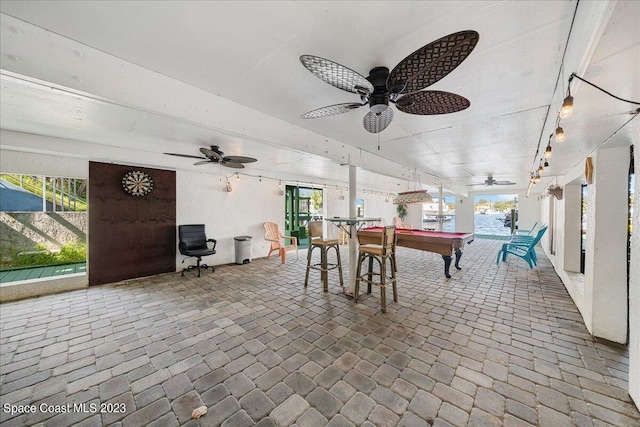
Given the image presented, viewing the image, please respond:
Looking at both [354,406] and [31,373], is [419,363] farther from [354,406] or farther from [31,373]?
[31,373]

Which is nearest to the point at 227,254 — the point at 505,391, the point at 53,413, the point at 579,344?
the point at 53,413

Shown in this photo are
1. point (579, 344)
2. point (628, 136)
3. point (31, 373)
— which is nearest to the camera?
point (31, 373)

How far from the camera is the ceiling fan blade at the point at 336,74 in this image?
1308 millimetres

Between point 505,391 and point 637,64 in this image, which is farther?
point 505,391

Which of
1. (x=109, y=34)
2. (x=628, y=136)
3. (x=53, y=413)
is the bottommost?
(x=53, y=413)

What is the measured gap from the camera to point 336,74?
1.46m

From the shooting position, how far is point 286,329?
2.75 metres

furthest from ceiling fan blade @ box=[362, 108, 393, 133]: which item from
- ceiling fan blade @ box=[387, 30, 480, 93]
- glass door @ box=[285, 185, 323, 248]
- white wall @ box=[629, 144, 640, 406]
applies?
glass door @ box=[285, 185, 323, 248]

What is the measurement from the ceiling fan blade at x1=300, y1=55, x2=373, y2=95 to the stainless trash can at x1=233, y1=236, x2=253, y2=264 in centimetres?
523

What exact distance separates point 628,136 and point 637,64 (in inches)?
64.6

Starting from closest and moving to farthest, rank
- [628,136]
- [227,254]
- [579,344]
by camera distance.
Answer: [628,136], [579,344], [227,254]

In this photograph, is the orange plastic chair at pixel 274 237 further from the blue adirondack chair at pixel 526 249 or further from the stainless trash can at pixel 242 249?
the blue adirondack chair at pixel 526 249

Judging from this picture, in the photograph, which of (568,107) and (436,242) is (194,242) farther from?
(568,107)

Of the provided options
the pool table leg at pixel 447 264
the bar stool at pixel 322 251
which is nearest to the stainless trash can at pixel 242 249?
the bar stool at pixel 322 251
